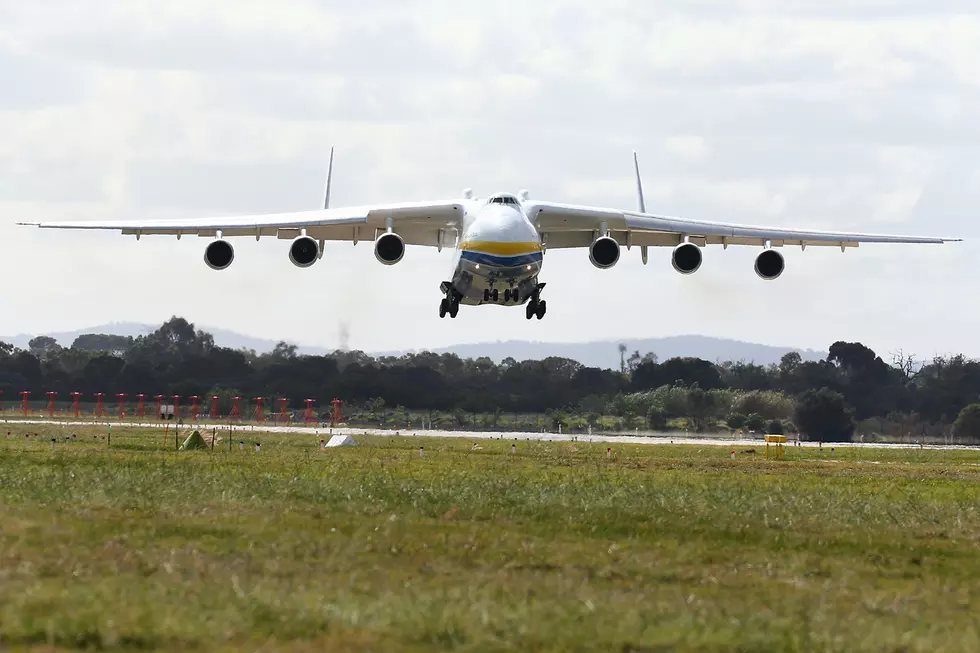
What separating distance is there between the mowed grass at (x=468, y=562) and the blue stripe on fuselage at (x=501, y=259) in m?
9.19

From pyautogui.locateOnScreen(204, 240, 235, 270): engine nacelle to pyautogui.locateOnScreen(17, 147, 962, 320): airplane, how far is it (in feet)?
0.07

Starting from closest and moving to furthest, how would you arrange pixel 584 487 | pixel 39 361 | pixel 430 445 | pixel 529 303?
pixel 584 487, pixel 529 303, pixel 430 445, pixel 39 361

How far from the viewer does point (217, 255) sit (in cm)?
3023

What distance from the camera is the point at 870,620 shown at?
30.2 ft

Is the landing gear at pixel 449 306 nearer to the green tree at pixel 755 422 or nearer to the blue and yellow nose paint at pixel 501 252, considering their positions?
the blue and yellow nose paint at pixel 501 252

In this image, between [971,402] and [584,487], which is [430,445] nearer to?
[584,487]

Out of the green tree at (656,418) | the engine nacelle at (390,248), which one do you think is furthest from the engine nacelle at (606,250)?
the green tree at (656,418)

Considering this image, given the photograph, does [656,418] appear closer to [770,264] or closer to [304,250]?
[770,264]

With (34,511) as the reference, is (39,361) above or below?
above

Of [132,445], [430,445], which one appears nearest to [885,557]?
[132,445]

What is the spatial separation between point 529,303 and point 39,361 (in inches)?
1662

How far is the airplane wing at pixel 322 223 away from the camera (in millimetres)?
31219

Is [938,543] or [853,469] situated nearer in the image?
[938,543]

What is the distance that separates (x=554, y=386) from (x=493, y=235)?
33.1 metres
